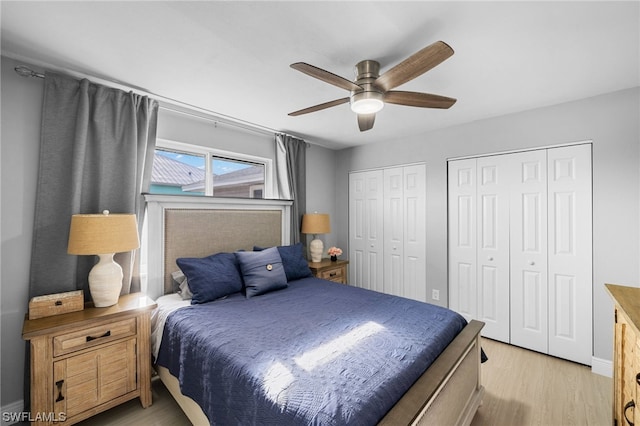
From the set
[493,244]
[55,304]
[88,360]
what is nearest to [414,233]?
[493,244]

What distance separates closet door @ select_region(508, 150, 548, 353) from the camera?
2762 mm

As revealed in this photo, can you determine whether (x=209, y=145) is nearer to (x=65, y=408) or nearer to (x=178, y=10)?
(x=178, y=10)

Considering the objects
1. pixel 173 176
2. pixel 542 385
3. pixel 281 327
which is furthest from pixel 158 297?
pixel 542 385

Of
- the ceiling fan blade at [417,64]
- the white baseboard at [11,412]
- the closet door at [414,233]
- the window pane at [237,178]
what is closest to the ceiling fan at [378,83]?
the ceiling fan blade at [417,64]

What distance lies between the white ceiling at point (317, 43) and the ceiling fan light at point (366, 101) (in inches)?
9.9

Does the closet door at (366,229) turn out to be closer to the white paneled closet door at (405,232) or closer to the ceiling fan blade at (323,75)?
the white paneled closet door at (405,232)

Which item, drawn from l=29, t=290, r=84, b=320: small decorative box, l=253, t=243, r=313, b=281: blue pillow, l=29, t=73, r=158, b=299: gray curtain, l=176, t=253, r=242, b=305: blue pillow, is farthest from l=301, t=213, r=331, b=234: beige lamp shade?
l=29, t=290, r=84, b=320: small decorative box

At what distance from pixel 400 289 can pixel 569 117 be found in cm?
264

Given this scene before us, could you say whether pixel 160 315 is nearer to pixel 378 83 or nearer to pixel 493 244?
pixel 378 83

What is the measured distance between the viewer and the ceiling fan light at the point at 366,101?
5.89ft

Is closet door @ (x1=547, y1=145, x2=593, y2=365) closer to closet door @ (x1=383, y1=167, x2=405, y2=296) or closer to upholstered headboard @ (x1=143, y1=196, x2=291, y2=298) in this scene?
closet door @ (x1=383, y1=167, x2=405, y2=296)

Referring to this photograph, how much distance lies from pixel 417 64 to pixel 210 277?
7.06ft

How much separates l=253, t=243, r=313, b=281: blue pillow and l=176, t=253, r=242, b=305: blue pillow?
1.84ft

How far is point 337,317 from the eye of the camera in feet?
6.41
